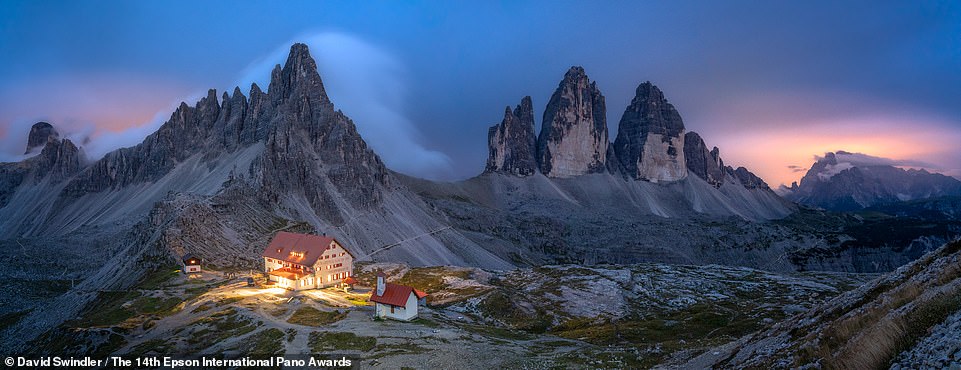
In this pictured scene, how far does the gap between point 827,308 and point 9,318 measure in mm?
141257

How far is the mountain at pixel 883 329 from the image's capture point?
1253 centimetres

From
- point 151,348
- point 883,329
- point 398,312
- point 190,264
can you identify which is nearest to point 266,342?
point 151,348

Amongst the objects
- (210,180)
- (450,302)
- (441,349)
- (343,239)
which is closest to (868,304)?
(441,349)

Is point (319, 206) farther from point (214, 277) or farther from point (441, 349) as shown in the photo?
point (441, 349)

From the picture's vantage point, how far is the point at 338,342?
51.8m

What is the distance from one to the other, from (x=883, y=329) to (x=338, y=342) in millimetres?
47637

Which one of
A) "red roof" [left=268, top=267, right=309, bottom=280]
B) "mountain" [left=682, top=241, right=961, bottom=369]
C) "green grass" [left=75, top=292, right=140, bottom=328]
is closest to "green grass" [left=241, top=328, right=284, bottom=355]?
"green grass" [left=75, top=292, right=140, bottom=328]

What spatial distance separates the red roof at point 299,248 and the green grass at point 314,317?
79.2 feet

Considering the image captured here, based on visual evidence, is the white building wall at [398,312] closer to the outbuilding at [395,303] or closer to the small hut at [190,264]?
the outbuilding at [395,303]

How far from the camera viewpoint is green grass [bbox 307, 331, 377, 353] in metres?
49.3

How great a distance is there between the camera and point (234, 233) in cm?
13725

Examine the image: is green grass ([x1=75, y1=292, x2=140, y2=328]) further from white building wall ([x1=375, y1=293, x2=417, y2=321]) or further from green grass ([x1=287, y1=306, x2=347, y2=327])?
white building wall ([x1=375, y1=293, x2=417, y2=321])

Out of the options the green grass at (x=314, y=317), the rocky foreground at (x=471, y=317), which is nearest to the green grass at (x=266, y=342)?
the rocky foreground at (x=471, y=317)

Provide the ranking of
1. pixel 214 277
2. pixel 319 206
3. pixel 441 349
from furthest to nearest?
1. pixel 319 206
2. pixel 214 277
3. pixel 441 349
